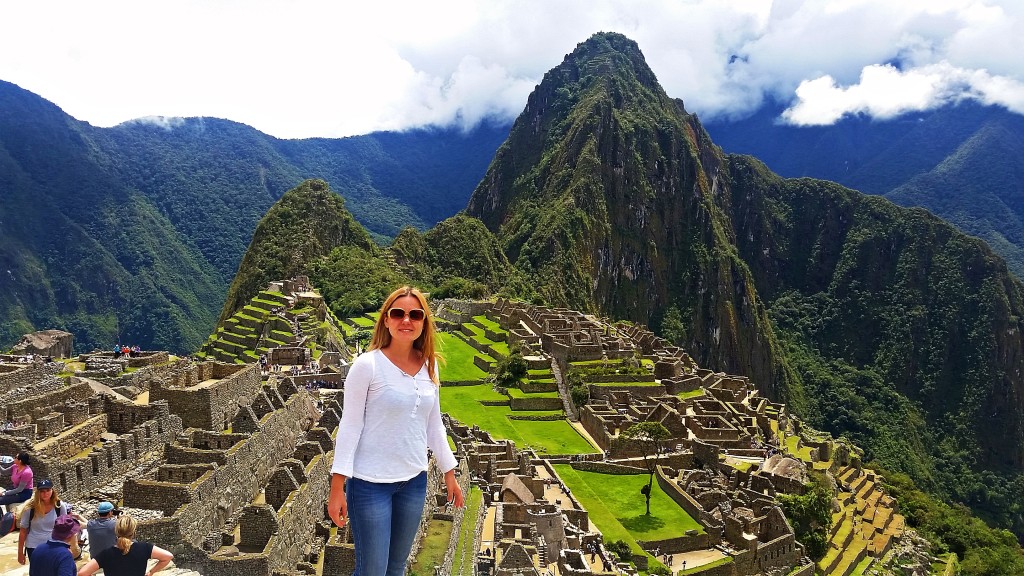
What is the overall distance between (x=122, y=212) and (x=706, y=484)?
90458 millimetres

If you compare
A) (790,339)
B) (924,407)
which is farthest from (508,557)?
(790,339)

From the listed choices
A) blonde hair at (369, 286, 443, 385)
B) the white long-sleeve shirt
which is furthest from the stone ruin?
blonde hair at (369, 286, 443, 385)

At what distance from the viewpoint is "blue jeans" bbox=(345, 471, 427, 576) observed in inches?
205

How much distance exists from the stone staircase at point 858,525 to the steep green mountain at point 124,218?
61614 mm

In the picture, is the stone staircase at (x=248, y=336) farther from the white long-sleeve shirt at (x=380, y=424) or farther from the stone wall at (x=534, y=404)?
the white long-sleeve shirt at (x=380, y=424)

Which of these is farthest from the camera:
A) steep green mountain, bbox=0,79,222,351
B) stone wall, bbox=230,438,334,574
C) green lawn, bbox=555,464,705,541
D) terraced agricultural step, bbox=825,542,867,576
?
steep green mountain, bbox=0,79,222,351

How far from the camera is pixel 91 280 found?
80.7 metres

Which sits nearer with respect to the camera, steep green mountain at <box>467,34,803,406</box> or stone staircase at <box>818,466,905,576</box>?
stone staircase at <box>818,466,905,576</box>

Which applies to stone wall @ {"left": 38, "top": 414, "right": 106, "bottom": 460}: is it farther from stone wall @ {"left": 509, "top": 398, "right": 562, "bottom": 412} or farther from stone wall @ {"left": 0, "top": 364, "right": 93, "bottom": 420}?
stone wall @ {"left": 509, "top": 398, "right": 562, "bottom": 412}

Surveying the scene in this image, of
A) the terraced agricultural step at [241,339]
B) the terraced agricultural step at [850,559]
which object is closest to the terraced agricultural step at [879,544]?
the terraced agricultural step at [850,559]

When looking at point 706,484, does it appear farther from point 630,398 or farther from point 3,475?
point 3,475

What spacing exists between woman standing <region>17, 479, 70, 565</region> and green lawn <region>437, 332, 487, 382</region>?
31.7m

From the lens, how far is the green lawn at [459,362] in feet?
152

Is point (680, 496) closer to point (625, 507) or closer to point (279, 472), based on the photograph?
point (625, 507)
